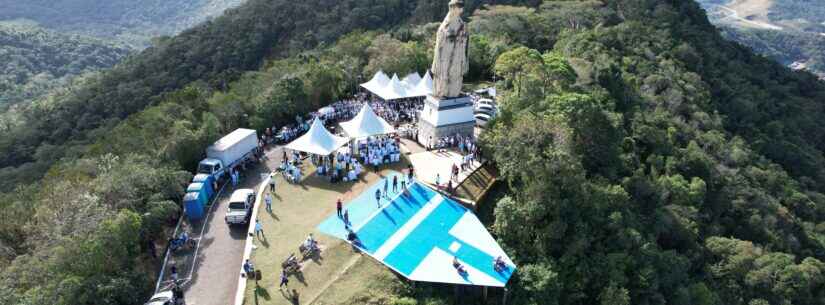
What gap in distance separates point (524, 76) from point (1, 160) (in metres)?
59.2

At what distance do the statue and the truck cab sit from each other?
12726mm

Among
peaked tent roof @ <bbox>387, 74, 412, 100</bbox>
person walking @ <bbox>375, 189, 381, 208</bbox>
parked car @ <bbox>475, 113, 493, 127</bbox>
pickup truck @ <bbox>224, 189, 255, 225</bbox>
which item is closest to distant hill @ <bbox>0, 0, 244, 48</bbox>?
peaked tent roof @ <bbox>387, 74, 412, 100</bbox>

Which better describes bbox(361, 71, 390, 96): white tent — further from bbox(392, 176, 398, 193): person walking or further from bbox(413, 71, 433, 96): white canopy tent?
bbox(392, 176, 398, 193): person walking

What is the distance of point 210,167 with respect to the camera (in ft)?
86.2

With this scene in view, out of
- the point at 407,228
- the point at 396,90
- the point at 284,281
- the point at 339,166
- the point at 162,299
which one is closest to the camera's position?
the point at 162,299

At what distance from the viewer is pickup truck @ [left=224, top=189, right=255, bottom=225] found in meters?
23.0

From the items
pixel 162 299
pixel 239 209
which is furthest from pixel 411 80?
pixel 162 299

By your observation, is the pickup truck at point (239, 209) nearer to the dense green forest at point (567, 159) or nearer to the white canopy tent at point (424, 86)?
the dense green forest at point (567, 159)

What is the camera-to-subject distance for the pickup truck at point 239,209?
22953 millimetres

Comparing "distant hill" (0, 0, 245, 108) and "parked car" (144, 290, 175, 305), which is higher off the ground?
"parked car" (144, 290, 175, 305)

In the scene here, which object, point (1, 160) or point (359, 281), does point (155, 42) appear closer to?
point (1, 160)

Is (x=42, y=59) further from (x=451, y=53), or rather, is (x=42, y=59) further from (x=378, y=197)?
(x=378, y=197)

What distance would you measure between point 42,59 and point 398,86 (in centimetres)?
12129

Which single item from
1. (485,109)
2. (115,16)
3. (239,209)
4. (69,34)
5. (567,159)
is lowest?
(115,16)
